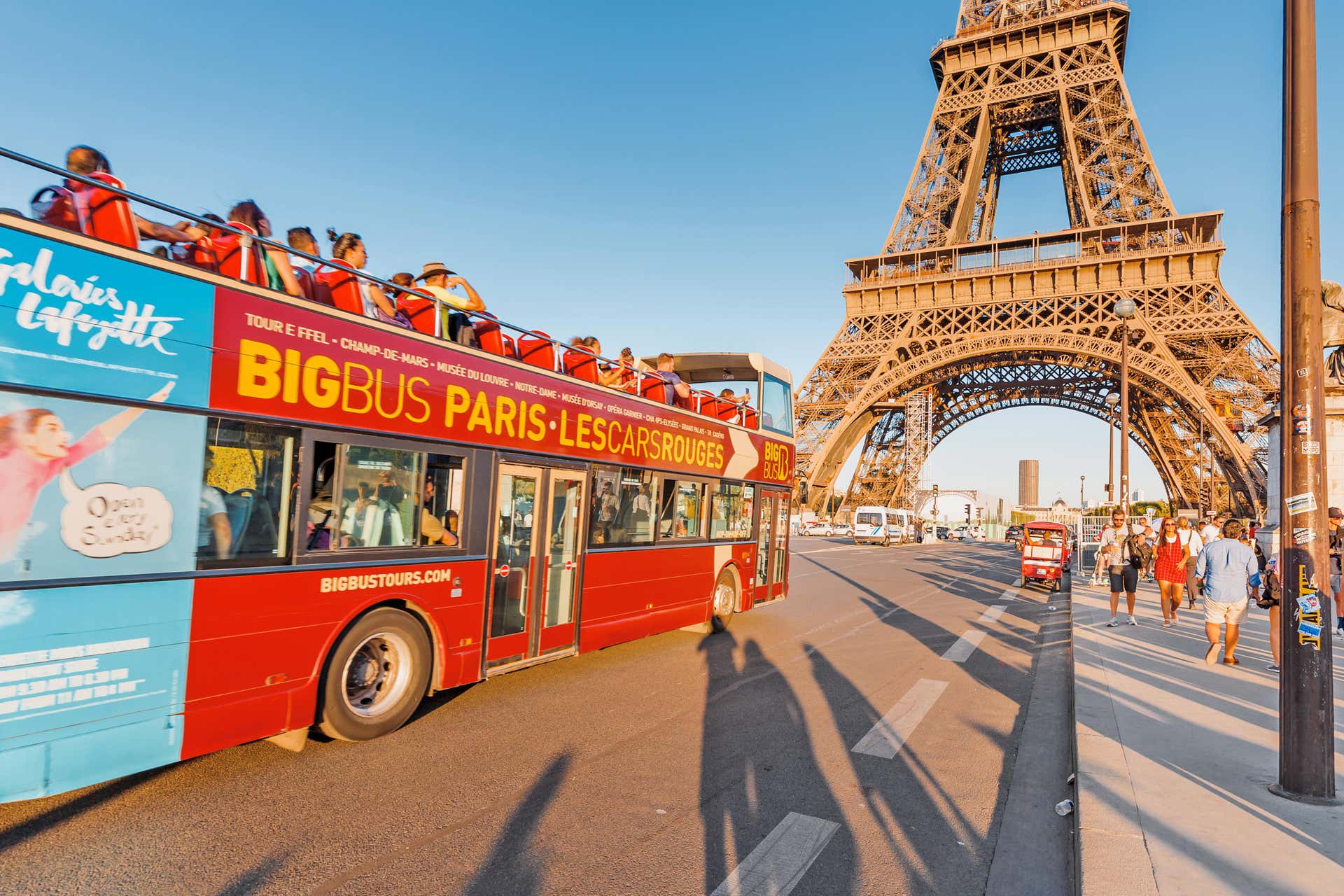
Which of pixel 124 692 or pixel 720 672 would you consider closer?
pixel 124 692

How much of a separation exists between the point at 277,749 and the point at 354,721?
0.56 m

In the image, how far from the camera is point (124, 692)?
3.84 m

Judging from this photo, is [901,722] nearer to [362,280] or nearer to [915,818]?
[915,818]

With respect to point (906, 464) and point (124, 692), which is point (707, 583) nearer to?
point (124, 692)

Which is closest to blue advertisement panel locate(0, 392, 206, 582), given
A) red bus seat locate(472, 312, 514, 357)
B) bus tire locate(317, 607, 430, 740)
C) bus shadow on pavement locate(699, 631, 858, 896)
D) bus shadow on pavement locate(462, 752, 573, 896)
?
→ bus tire locate(317, 607, 430, 740)

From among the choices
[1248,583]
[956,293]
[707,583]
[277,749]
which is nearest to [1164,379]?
[956,293]

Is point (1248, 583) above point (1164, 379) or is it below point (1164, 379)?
below

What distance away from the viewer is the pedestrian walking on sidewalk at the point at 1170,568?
11789mm

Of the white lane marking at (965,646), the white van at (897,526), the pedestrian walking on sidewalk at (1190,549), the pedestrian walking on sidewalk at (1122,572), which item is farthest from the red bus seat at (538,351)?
the white van at (897,526)

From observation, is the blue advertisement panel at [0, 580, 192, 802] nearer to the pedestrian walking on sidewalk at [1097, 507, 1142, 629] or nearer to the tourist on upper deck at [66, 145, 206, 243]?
the tourist on upper deck at [66, 145, 206, 243]

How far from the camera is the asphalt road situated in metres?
3.39

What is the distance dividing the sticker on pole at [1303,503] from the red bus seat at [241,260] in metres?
6.36

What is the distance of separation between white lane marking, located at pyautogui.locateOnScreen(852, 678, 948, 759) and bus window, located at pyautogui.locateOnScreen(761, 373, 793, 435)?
4577mm

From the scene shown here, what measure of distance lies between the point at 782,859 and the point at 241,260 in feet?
15.2
